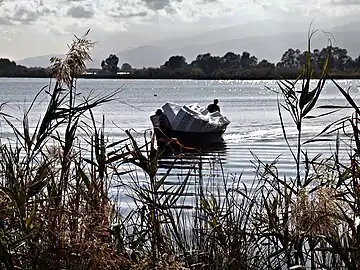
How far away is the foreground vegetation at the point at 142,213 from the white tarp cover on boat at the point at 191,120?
26.6 metres

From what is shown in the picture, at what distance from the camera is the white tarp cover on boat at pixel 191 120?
32.9 m

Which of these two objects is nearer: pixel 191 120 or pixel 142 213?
pixel 142 213

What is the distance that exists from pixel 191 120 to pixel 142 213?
27.2 meters

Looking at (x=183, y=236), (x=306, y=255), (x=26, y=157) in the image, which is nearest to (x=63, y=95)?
(x=26, y=157)

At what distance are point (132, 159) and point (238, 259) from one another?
3.50 feet

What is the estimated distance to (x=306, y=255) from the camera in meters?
5.80

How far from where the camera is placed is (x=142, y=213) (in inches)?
229

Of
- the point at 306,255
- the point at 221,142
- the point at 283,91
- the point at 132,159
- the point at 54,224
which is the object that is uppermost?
the point at 283,91

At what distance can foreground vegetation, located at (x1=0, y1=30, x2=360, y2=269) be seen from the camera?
5.07 m

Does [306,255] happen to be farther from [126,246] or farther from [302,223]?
[126,246]

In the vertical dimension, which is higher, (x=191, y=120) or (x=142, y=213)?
(x=142, y=213)

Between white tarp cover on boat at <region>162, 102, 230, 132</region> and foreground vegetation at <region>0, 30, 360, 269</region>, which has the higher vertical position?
foreground vegetation at <region>0, 30, 360, 269</region>

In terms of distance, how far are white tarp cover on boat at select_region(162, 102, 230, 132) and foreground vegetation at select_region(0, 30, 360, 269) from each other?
2657 cm

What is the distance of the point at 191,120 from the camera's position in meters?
32.9
